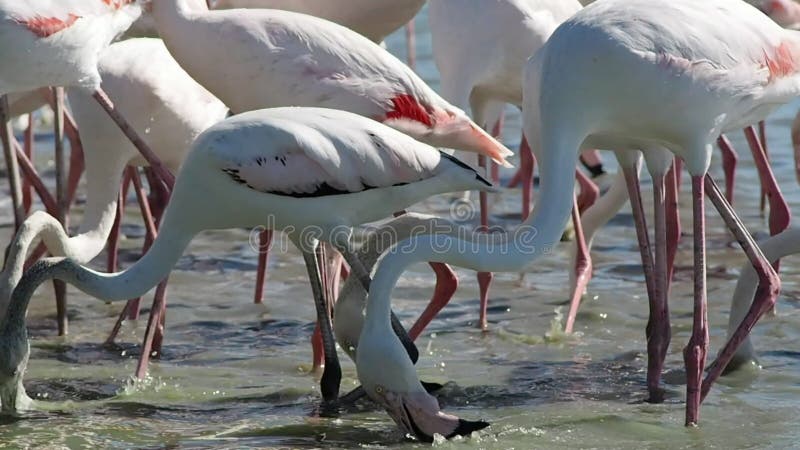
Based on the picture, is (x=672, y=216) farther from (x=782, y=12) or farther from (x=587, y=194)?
(x=782, y=12)

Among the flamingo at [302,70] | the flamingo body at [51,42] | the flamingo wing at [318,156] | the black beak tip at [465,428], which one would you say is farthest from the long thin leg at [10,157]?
the black beak tip at [465,428]

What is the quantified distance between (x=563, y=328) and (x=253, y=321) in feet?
5.32

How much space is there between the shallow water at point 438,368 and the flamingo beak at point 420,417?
0.11 metres

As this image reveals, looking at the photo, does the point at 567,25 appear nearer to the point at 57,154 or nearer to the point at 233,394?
the point at 233,394

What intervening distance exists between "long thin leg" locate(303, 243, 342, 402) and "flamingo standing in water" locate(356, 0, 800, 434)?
2.70 ft

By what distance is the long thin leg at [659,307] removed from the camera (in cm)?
717

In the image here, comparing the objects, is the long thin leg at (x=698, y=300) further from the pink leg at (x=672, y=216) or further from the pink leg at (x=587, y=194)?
the pink leg at (x=587, y=194)

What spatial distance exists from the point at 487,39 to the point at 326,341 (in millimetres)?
1931

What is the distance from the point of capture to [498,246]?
6.27m

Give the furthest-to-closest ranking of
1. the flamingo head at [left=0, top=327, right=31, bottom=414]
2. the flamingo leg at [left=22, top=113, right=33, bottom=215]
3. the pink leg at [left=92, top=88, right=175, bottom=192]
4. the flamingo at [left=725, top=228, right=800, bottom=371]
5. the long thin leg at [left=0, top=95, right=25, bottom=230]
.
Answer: the flamingo leg at [left=22, top=113, right=33, bottom=215] < the long thin leg at [left=0, top=95, right=25, bottom=230] < the pink leg at [left=92, top=88, right=175, bottom=192] < the flamingo at [left=725, top=228, right=800, bottom=371] < the flamingo head at [left=0, top=327, right=31, bottom=414]

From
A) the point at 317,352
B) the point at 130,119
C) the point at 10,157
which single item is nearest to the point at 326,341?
the point at 317,352

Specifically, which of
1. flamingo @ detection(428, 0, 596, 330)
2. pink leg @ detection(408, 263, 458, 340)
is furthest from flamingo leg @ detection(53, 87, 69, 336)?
flamingo @ detection(428, 0, 596, 330)

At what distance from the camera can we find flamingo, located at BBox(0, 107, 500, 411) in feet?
21.2

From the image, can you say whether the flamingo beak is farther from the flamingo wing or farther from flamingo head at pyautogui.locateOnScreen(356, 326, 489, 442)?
the flamingo wing
